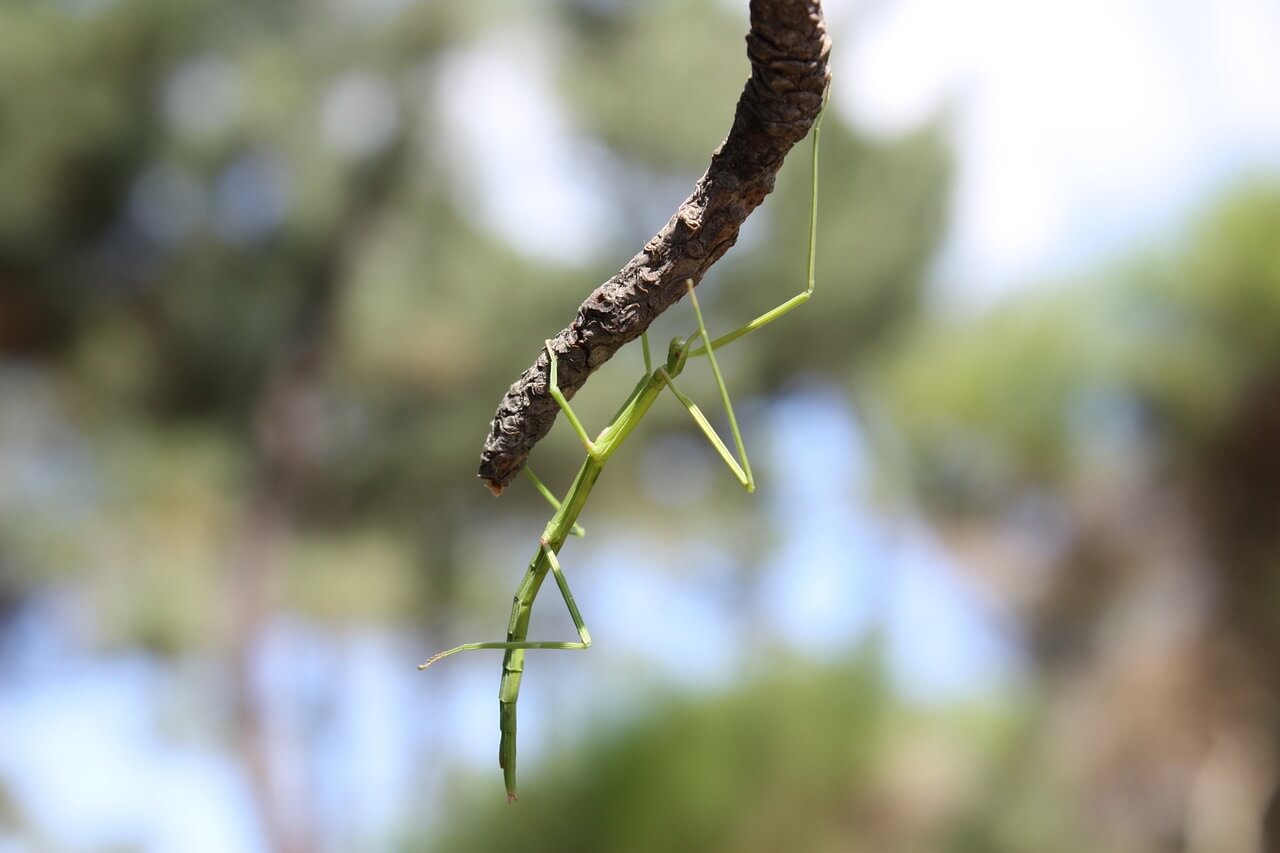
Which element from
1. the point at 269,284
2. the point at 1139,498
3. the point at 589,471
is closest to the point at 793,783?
the point at 269,284

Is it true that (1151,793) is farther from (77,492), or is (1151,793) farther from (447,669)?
(77,492)

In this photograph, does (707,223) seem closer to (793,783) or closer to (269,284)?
(793,783)

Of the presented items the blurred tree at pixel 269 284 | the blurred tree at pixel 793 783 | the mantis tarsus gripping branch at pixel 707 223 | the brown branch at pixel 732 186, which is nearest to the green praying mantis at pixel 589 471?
the mantis tarsus gripping branch at pixel 707 223

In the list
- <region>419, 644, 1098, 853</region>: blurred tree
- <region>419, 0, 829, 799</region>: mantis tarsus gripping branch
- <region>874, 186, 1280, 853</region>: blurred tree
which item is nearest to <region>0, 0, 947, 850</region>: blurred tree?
<region>419, 644, 1098, 853</region>: blurred tree

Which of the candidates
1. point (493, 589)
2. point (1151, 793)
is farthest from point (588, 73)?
point (1151, 793)

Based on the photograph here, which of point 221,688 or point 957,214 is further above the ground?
point 957,214

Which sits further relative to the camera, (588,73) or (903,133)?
(903,133)

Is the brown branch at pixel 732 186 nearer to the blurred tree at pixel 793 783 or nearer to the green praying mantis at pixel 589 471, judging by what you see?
the green praying mantis at pixel 589 471

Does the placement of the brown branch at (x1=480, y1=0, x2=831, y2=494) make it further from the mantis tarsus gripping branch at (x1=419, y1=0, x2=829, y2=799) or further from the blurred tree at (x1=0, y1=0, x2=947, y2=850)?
the blurred tree at (x1=0, y1=0, x2=947, y2=850)
